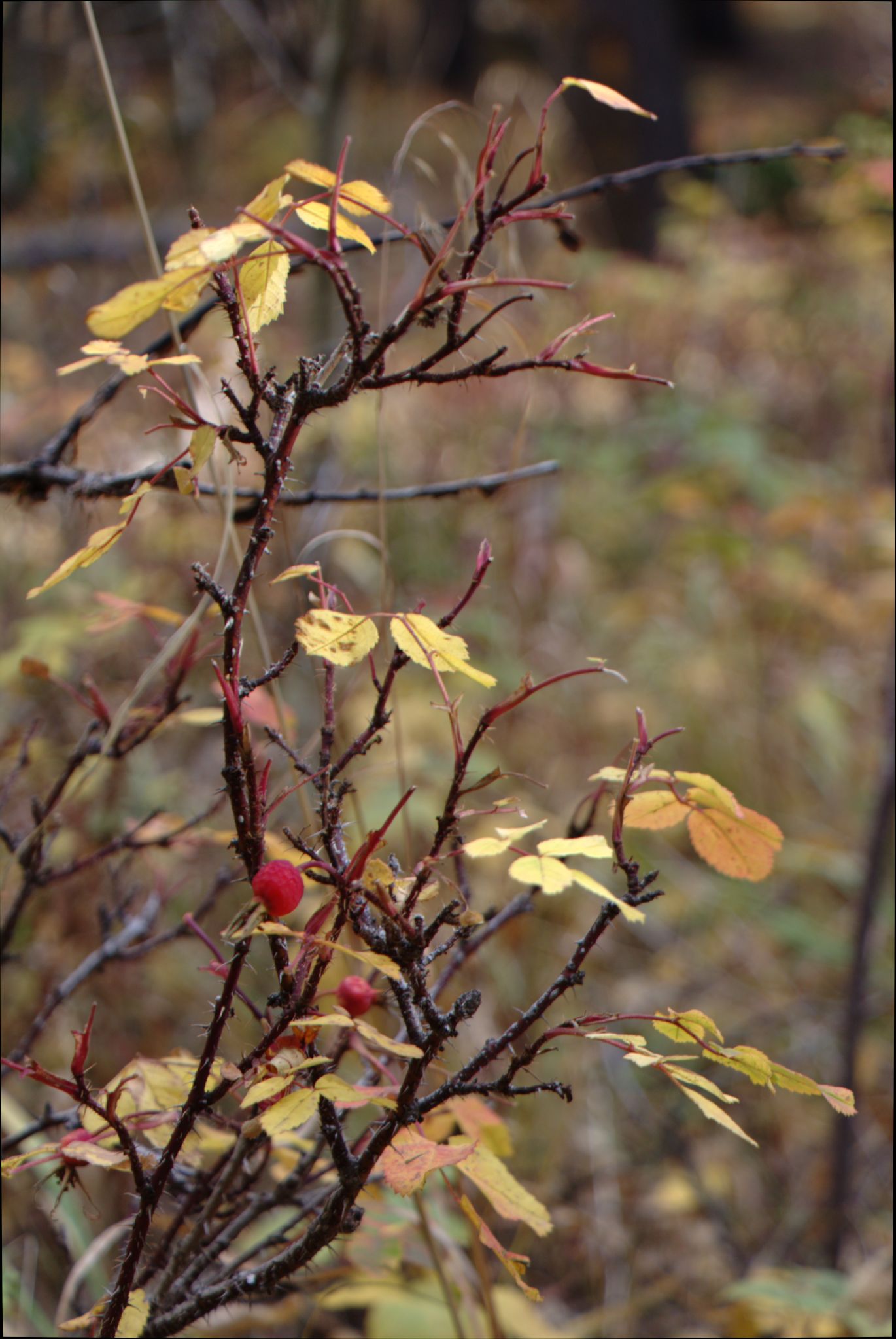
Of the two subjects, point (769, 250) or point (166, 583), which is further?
point (769, 250)

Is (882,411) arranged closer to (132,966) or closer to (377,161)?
(132,966)

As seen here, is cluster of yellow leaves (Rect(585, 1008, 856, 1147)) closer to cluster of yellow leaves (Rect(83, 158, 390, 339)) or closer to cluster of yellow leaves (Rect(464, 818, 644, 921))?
cluster of yellow leaves (Rect(464, 818, 644, 921))

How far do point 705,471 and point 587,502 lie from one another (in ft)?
1.84

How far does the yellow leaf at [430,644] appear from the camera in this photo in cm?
44

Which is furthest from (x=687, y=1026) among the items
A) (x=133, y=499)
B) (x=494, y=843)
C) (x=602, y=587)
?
(x=602, y=587)

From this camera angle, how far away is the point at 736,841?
20.7 inches

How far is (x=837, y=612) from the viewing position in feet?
6.44

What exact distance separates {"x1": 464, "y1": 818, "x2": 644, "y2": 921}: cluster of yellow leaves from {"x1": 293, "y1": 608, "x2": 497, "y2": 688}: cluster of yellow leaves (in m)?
0.07

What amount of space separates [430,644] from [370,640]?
0.03 meters

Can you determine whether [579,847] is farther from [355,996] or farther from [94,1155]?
[94,1155]

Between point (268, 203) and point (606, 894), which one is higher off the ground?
point (268, 203)

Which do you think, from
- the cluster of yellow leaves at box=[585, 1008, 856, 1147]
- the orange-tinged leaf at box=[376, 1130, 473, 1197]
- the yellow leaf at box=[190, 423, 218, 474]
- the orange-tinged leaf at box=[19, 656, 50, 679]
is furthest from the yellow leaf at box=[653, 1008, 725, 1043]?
the orange-tinged leaf at box=[19, 656, 50, 679]

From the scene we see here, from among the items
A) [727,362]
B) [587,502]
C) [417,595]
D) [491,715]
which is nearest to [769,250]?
[727,362]

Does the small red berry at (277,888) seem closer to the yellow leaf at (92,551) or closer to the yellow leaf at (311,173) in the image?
the yellow leaf at (92,551)
